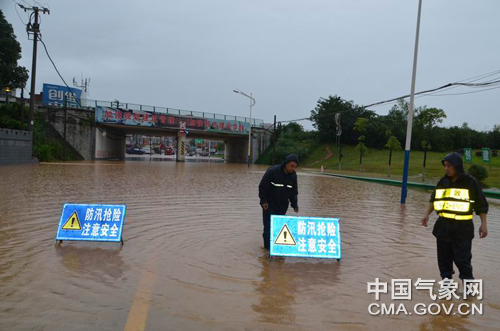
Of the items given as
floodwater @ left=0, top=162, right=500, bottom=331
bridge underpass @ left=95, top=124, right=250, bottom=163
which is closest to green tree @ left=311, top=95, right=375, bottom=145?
bridge underpass @ left=95, top=124, right=250, bottom=163

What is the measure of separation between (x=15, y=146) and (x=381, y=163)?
112ft

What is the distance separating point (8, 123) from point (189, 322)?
40027 mm

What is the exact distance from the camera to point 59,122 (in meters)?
43.8

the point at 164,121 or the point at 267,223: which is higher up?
the point at 164,121

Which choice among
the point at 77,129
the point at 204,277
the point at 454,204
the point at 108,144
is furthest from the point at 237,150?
the point at 454,204

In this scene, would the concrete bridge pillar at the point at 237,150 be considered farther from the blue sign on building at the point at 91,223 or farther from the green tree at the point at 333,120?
the blue sign on building at the point at 91,223

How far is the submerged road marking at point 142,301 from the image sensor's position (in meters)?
3.63

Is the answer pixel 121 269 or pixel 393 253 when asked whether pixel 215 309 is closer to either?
pixel 121 269

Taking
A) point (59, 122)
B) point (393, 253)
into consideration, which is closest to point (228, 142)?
point (59, 122)

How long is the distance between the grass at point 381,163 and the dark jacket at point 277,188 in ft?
74.2

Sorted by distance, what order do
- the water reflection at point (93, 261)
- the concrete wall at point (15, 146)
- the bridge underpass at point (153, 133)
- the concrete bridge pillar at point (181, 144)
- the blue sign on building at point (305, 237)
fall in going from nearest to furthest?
the water reflection at point (93, 261) < the blue sign on building at point (305, 237) < the concrete wall at point (15, 146) < the bridge underpass at point (153, 133) < the concrete bridge pillar at point (181, 144)

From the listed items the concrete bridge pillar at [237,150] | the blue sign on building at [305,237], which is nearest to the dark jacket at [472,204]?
the blue sign on building at [305,237]

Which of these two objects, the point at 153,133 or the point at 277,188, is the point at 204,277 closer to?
the point at 277,188

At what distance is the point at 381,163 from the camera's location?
43.1 m
